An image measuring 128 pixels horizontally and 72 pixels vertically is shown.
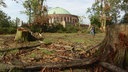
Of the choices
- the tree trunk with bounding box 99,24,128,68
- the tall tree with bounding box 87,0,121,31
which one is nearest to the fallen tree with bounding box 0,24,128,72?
the tree trunk with bounding box 99,24,128,68

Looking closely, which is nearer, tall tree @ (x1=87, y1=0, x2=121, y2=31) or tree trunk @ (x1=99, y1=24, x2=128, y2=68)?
tree trunk @ (x1=99, y1=24, x2=128, y2=68)

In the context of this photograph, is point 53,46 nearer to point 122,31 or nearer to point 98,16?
point 122,31

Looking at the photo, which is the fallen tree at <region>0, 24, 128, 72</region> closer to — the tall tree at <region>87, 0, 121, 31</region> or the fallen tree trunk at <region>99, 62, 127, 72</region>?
the fallen tree trunk at <region>99, 62, 127, 72</region>

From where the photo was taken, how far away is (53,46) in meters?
18.2

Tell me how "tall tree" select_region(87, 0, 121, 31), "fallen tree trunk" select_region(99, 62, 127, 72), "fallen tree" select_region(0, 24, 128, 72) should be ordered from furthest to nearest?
"tall tree" select_region(87, 0, 121, 31) → "fallen tree" select_region(0, 24, 128, 72) → "fallen tree trunk" select_region(99, 62, 127, 72)

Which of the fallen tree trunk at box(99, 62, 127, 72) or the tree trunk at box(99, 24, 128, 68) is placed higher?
the tree trunk at box(99, 24, 128, 68)

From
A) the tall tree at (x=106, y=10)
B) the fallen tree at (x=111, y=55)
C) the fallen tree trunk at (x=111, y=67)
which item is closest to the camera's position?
the fallen tree trunk at (x=111, y=67)

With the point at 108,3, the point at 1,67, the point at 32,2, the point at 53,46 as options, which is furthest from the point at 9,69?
the point at 108,3

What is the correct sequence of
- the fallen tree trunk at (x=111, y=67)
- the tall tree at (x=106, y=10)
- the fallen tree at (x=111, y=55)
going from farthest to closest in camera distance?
1. the tall tree at (x=106, y=10)
2. the fallen tree at (x=111, y=55)
3. the fallen tree trunk at (x=111, y=67)

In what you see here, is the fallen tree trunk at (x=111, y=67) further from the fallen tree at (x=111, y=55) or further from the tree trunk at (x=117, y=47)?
the tree trunk at (x=117, y=47)

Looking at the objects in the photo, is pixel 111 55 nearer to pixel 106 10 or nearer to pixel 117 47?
pixel 117 47

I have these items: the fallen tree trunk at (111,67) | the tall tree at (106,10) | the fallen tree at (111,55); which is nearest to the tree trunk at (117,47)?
the fallen tree at (111,55)

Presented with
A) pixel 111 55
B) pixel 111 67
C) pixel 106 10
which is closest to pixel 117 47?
pixel 111 55

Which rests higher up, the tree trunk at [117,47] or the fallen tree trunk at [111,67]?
the tree trunk at [117,47]
